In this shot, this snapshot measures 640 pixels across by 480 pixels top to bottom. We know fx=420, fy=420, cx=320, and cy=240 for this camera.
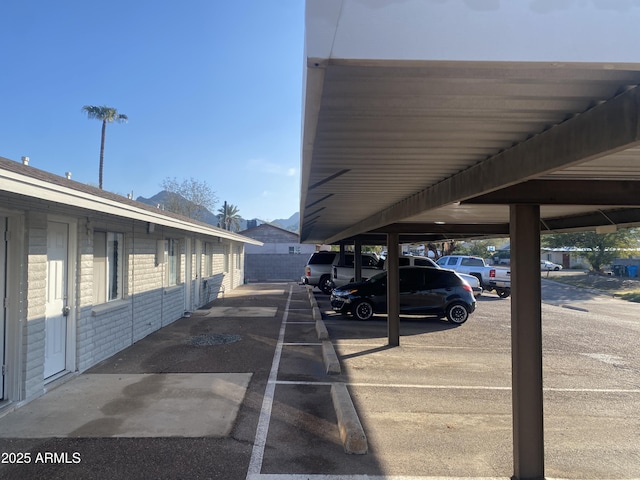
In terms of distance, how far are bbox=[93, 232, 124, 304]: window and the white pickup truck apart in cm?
1804

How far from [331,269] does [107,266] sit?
1441cm

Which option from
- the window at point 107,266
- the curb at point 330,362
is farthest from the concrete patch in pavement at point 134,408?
the window at point 107,266

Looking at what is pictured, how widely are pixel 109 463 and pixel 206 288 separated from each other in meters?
12.0

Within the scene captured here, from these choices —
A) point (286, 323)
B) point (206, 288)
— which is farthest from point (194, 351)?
point (206, 288)

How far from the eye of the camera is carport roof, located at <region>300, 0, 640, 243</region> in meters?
1.78

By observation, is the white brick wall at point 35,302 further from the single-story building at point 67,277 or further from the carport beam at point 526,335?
the carport beam at point 526,335

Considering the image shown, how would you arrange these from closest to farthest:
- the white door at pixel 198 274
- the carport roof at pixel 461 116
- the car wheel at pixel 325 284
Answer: the carport roof at pixel 461 116 < the white door at pixel 198 274 < the car wheel at pixel 325 284

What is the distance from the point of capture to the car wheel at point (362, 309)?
12.9 m

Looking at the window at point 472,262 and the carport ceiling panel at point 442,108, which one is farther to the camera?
the window at point 472,262

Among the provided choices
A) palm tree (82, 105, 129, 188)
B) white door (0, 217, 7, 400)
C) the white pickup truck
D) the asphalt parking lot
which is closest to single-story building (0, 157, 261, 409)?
white door (0, 217, 7, 400)

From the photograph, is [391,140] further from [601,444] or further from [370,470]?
[601,444]

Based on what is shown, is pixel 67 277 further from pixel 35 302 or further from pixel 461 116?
pixel 461 116

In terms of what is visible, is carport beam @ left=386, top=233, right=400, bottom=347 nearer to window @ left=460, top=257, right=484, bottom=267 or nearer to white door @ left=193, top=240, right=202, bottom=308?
white door @ left=193, top=240, right=202, bottom=308

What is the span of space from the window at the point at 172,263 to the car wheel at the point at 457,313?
8170mm
